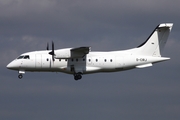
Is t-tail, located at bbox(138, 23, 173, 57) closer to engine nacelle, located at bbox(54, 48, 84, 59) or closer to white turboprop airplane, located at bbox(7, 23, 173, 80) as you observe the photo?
white turboprop airplane, located at bbox(7, 23, 173, 80)

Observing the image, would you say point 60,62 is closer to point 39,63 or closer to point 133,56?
point 39,63

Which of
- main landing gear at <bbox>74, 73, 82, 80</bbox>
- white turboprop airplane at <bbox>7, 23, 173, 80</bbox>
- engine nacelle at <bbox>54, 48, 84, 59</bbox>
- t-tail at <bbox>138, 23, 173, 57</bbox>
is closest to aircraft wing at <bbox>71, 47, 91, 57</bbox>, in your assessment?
white turboprop airplane at <bbox>7, 23, 173, 80</bbox>

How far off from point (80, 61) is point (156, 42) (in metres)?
8.23

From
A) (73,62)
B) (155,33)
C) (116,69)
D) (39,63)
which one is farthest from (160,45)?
(39,63)

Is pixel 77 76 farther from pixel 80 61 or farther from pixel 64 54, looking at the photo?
pixel 64 54

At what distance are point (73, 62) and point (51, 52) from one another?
7.79 ft

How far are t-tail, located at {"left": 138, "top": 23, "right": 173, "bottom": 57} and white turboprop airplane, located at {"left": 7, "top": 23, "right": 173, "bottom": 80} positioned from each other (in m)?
0.22

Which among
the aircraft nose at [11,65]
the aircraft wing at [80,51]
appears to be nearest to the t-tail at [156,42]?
the aircraft wing at [80,51]

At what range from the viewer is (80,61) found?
161ft

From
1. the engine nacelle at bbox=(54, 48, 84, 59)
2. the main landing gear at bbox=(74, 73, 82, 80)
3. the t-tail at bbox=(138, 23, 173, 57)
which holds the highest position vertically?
the t-tail at bbox=(138, 23, 173, 57)

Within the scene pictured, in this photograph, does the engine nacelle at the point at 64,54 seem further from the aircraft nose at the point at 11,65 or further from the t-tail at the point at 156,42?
the t-tail at the point at 156,42

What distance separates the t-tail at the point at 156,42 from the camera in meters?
51.1

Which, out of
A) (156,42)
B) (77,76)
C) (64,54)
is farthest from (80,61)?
(156,42)

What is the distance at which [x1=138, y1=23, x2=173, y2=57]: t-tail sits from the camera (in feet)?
168
